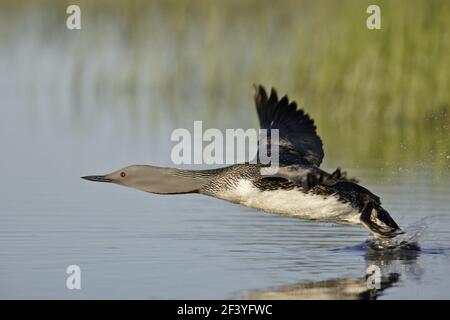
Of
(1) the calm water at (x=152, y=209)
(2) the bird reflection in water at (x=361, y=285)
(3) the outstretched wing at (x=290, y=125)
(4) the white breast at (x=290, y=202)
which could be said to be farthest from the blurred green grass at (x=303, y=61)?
(2) the bird reflection in water at (x=361, y=285)

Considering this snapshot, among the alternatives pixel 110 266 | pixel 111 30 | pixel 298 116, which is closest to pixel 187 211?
pixel 298 116

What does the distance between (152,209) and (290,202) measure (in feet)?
7.20

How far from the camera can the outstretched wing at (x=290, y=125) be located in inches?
376

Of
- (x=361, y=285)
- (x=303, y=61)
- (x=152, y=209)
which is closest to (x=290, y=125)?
(x=152, y=209)

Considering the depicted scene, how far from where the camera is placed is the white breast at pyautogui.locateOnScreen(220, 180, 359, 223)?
349 inches

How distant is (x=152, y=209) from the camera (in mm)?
10750

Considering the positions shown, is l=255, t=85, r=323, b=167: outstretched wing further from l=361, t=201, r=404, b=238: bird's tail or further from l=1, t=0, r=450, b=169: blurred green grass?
l=1, t=0, r=450, b=169: blurred green grass

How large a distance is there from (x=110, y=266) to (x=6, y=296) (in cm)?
110

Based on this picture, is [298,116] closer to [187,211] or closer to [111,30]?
[187,211]

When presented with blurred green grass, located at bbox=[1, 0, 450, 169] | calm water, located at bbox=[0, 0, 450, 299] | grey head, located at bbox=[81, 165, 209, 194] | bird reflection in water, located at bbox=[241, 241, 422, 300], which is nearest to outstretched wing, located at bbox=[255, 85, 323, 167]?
calm water, located at bbox=[0, 0, 450, 299]

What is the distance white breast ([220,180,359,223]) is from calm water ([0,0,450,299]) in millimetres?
297
